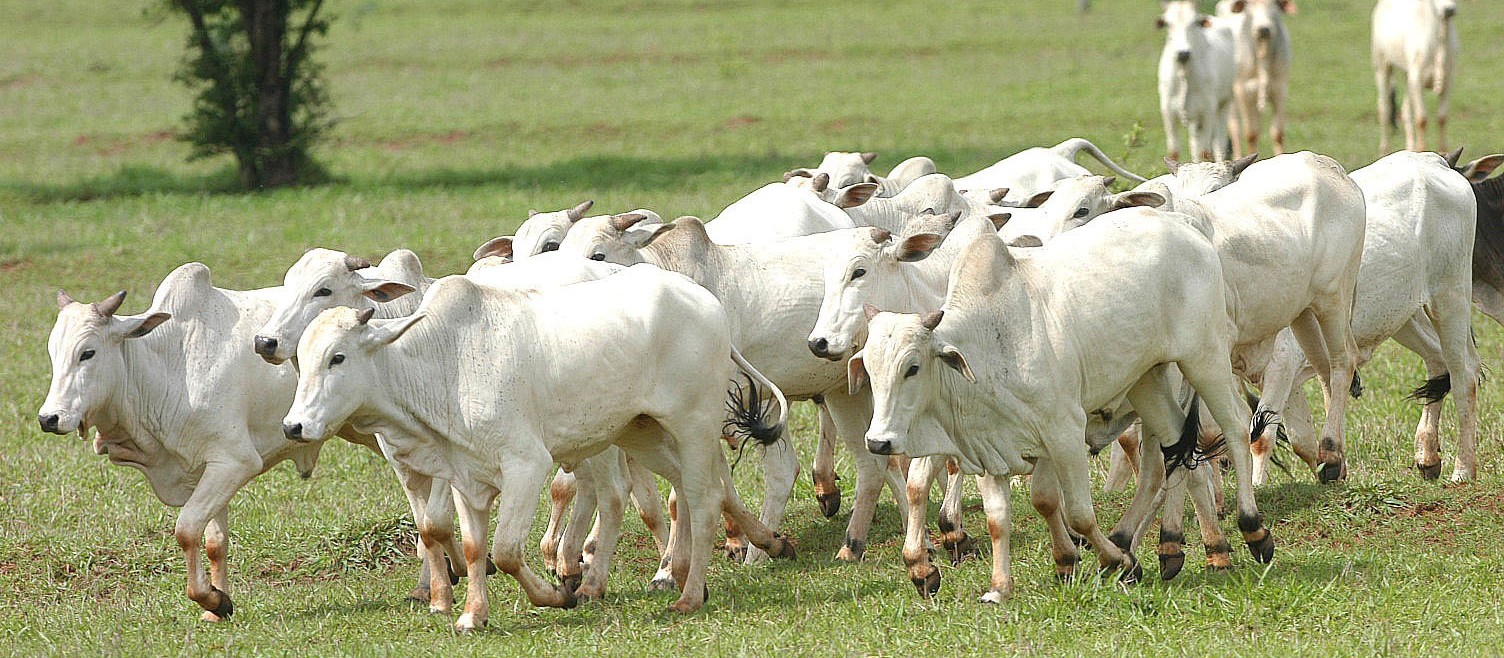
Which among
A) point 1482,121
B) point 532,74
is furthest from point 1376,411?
point 532,74

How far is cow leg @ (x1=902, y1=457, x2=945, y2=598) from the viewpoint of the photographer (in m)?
6.78

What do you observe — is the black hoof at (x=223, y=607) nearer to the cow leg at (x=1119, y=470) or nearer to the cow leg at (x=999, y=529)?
the cow leg at (x=999, y=529)

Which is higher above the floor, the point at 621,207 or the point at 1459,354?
the point at 1459,354

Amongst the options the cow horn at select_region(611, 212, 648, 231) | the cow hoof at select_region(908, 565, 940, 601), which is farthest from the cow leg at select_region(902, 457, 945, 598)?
the cow horn at select_region(611, 212, 648, 231)

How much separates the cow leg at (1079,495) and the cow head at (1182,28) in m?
12.2

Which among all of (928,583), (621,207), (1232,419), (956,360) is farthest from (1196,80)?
(956,360)

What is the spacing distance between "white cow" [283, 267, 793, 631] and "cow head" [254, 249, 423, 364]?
0.54 meters

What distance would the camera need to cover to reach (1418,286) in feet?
28.8

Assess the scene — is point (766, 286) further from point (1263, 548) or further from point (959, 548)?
point (1263, 548)

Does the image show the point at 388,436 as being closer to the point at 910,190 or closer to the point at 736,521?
the point at 736,521

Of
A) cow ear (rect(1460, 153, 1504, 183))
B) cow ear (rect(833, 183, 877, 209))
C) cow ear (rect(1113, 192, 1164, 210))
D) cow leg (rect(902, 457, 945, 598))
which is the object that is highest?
cow ear (rect(1113, 192, 1164, 210))

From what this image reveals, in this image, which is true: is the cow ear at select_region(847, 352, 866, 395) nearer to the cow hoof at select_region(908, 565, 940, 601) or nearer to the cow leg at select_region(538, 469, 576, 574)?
the cow hoof at select_region(908, 565, 940, 601)

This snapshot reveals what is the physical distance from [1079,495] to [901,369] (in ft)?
2.84

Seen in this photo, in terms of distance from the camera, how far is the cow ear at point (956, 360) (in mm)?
6316
